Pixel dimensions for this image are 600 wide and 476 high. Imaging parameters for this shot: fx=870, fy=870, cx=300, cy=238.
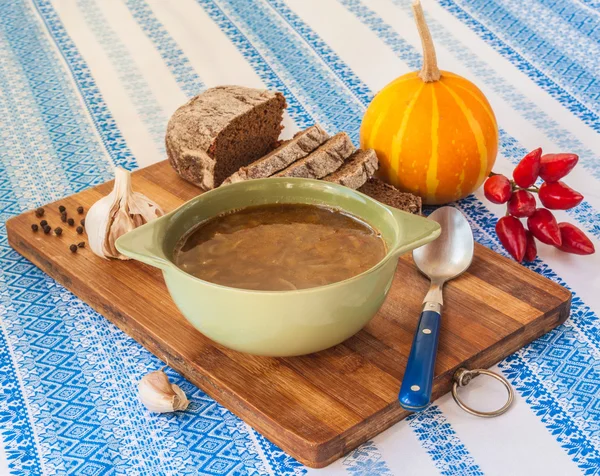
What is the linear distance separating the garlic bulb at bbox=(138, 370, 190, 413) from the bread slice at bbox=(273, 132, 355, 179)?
850 millimetres

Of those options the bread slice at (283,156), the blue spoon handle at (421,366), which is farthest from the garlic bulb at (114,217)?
the blue spoon handle at (421,366)

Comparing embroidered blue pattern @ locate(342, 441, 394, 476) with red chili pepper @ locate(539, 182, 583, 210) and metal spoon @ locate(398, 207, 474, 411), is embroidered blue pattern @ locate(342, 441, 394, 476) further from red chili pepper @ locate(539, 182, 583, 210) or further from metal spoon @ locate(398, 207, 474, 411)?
red chili pepper @ locate(539, 182, 583, 210)

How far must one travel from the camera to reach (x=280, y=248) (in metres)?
1.94

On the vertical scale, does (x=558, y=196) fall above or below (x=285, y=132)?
above

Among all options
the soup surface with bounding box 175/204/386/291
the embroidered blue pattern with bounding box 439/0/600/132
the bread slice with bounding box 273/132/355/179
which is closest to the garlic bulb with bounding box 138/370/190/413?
the soup surface with bounding box 175/204/386/291

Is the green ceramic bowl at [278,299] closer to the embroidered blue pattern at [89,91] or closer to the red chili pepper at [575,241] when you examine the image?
the red chili pepper at [575,241]

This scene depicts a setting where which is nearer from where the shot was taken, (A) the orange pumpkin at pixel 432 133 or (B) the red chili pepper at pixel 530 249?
(B) the red chili pepper at pixel 530 249

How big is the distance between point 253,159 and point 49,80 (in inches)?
47.8

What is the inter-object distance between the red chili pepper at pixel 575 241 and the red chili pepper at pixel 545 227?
1.3 inches

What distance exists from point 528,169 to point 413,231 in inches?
25.4

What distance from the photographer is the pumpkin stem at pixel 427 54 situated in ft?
8.31

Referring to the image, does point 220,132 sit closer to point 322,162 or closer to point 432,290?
point 322,162

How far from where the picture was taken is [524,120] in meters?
3.17

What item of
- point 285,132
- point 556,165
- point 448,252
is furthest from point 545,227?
point 285,132
